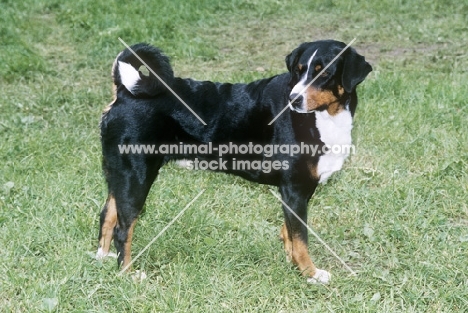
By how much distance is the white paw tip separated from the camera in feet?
11.0

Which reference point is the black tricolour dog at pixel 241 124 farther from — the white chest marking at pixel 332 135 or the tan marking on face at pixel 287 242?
the tan marking on face at pixel 287 242

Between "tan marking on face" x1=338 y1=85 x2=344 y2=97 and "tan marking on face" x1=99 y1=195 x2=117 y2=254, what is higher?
"tan marking on face" x1=338 y1=85 x2=344 y2=97

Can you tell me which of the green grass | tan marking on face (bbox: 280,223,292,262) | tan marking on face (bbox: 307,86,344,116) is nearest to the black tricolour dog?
tan marking on face (bbox: 307,86,344,116)

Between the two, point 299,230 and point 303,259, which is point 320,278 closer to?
point 303,259

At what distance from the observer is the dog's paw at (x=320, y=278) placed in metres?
3.42

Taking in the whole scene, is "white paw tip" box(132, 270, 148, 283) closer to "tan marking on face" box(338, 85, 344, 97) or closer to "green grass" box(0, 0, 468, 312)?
"green grass" box(0, 0, 468, 312)

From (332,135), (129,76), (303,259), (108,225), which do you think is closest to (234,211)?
(303,259)

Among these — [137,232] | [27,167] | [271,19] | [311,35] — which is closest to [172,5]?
[271,19]

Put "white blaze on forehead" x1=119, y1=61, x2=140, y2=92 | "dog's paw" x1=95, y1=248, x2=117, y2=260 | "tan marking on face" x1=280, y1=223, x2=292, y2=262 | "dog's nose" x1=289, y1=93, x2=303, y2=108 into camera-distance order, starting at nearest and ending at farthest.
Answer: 1. "dog's nose" x1=289, y1=93, x2=303, y2=108
2. "white blaze on forehead" x1=119, y1=61, x2=140, y2=92
3. "dog's paw" x1=95, y1=248, x2=117, y2=260
4. "tan marking on face" x1=280, y1=223, x2=292, y2=262

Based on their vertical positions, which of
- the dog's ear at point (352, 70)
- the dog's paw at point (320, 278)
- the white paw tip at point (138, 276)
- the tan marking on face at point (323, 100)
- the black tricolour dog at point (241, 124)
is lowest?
the white paw tip at point (138, 276)

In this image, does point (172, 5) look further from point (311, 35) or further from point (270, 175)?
point (270, 175)

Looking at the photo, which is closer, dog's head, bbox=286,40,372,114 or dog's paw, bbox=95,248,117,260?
dog's head, bbox=286,40,372,114

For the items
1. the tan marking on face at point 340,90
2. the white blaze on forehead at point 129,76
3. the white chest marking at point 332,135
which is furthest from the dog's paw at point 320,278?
the white blaze on forehead at point 129,76

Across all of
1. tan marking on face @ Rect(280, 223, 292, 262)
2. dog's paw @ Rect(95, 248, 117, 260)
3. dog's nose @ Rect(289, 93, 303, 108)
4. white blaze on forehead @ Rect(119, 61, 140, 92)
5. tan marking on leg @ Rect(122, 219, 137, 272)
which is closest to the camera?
dog's nose @ Rect(289, 93, 303, 108)
